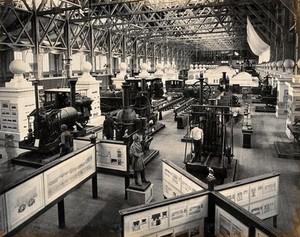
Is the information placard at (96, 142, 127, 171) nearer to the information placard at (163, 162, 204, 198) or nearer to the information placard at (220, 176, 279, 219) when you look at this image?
the information placard at (163, 162, 204, 198)

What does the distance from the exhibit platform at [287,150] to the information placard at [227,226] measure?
7.26 meters

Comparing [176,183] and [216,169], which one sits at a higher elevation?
[176,183]

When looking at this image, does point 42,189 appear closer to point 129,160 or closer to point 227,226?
point 129,160

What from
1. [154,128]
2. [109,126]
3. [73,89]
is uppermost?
[73,89]

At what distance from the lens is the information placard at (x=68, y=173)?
487cm

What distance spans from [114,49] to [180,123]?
1522 cm

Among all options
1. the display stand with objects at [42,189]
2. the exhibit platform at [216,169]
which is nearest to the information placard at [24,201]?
the display stand with objects at [42,189]

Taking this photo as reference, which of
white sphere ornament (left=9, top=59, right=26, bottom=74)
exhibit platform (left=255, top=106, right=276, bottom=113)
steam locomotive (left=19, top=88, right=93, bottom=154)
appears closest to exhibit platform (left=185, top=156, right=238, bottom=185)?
steam locomotive (left=19, top=88, right=93, bottom=154)

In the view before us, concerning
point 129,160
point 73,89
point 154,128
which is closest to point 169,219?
point 129,160

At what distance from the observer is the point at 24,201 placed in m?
4.27

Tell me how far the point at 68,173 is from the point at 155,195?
2315 mm

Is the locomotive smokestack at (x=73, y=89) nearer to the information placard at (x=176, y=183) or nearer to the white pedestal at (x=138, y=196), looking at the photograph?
the white pedestal at (x=138, y=196)

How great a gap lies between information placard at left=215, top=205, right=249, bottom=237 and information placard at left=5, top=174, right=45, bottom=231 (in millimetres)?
2686

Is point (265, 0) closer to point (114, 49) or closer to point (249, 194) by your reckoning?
point (249, 194)
